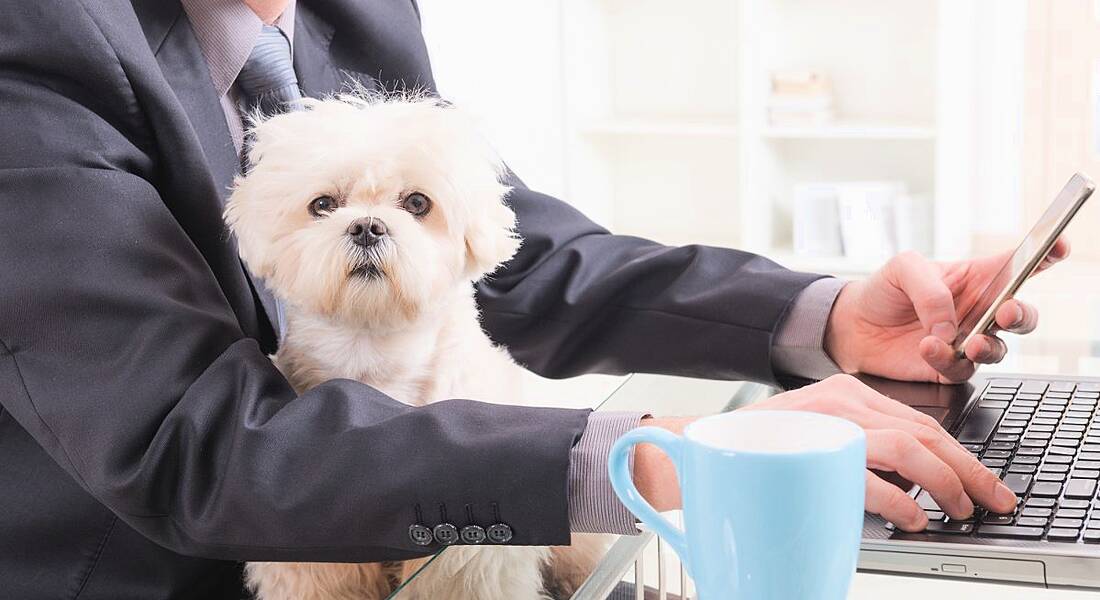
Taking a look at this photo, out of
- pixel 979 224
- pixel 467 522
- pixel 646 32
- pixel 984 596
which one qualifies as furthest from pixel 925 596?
pixel 646 32

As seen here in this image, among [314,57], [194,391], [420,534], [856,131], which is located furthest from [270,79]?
[856,131]

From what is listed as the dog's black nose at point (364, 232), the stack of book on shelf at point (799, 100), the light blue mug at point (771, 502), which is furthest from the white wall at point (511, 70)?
the light blue mug at point (771, 502)

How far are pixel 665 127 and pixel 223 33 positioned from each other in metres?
2.27

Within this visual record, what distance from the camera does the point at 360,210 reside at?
3.13 ft

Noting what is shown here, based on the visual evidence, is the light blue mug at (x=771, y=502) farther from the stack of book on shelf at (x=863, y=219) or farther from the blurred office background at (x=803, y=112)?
the stack of book on shelf at (x=863, y=219)

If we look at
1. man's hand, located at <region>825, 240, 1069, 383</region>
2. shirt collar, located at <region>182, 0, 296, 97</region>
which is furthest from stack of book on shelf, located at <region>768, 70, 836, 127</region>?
shirt collar, located at <region>182, 0, 296, 97</region>

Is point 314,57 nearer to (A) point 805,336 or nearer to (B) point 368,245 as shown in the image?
(B) point 368,245

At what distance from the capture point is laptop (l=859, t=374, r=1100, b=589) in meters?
0.73

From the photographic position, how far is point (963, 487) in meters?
0.78

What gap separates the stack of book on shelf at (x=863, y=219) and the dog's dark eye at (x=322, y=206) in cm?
229

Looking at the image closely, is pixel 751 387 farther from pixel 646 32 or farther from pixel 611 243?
pixel 646 32

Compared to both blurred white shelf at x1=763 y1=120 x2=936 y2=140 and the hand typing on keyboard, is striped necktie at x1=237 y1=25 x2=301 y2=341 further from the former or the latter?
blurred white shelf at x1=763 y1=120 x2=936 y2=140

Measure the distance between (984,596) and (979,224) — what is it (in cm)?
259

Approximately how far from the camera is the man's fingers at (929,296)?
1.11 meters
